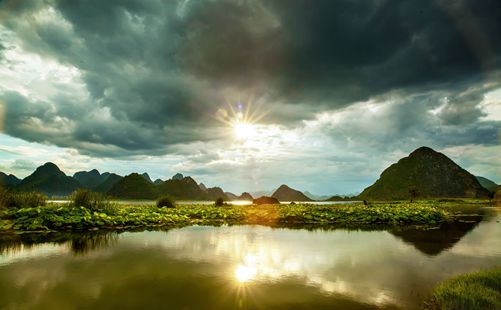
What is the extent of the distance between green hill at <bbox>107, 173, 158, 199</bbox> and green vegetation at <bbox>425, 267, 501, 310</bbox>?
587 feet

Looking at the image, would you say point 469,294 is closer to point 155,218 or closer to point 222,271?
point 222,271

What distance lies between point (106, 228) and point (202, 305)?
586 inches

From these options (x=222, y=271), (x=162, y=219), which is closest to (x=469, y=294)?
(x=222, y=271)

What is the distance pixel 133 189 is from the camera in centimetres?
17662

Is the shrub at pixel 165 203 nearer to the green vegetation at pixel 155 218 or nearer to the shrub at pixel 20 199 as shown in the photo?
the green vegetation at pixel 155 218

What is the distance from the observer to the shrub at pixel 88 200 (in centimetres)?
2031

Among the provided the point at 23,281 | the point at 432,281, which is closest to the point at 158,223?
the point at 23,281

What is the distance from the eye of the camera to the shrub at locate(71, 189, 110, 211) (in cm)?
2031

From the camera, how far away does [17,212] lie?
16.8 metres

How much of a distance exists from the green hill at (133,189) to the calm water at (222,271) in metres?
170

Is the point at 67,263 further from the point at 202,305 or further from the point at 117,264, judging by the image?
the point at 202,305

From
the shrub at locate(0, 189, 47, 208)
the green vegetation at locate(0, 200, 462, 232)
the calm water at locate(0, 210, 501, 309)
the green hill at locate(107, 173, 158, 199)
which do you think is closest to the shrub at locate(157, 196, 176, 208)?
the green vegetation at locate(0, 200, 462, 232)

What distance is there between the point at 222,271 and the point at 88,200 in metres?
15.8

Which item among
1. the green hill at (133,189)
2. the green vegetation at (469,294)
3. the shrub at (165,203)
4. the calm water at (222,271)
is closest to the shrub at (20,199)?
the calm water at (222,271)
